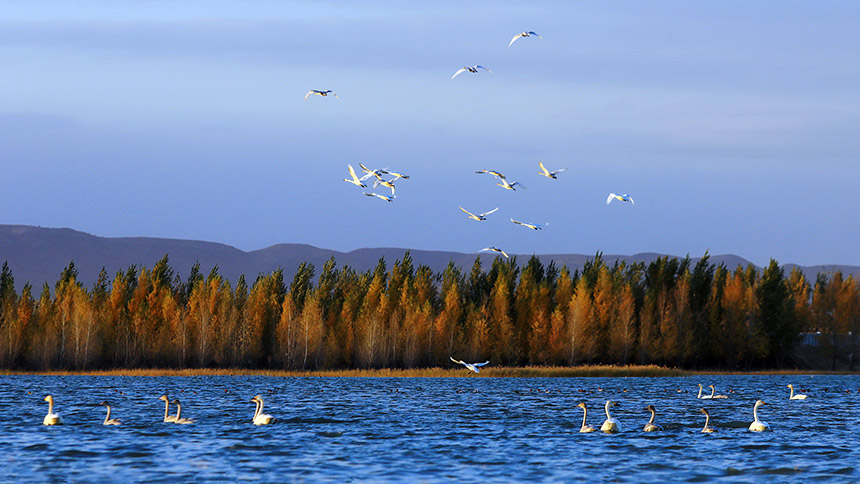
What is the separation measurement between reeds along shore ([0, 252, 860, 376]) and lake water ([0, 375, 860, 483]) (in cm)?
3693

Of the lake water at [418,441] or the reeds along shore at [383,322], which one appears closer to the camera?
the lake water at [418,441]

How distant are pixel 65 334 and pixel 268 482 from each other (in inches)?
2834

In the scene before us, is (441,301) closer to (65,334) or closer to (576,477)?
(65,334)

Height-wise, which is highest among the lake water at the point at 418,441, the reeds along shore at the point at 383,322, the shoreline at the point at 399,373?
the reeds along shore at the point at 383,322

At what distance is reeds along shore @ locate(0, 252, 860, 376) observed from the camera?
92938 mm

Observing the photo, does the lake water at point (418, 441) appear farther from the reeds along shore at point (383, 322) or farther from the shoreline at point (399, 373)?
the reeds along shore at point (383, 322)

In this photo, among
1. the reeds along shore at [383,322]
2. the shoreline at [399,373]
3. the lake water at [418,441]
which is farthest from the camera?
the reeds along shore at [383,322]

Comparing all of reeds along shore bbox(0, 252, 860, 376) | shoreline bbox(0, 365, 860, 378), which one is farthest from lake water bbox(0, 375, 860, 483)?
reeds along shore bbox(0, 252, 860, 376)

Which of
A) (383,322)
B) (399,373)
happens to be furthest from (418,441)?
(383,322)

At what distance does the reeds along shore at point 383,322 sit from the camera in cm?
9294

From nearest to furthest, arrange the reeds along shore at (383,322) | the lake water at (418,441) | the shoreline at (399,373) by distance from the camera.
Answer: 1. the lake water at (418,441)
2. the shoreline at (399,373)
3. the reeds along shore at (383,322)

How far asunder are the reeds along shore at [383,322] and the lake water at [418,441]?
121ft

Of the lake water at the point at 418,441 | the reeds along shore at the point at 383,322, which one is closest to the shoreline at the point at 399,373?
the reeds along shore at the point at 383,322

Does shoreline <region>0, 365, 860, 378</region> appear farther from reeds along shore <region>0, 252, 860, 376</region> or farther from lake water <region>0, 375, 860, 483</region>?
lake water <region>0, 375, 860, 483</region>
